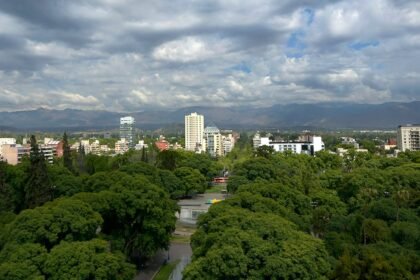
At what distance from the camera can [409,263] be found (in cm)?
1491

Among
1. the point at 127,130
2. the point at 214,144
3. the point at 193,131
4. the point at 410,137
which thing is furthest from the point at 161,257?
the point at 127,130

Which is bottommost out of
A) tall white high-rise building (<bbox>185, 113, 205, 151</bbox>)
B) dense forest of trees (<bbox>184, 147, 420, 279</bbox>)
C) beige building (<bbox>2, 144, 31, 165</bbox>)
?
dense forest of trees (<bbox>184, 147, 420, 279</bbox>)

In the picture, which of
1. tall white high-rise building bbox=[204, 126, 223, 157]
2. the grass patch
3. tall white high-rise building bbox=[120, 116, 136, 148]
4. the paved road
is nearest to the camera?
the grass patch

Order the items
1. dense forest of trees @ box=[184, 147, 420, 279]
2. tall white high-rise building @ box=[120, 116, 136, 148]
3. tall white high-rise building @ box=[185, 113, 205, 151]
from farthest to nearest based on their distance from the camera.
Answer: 1. tall white high-rise building @ box=[120, 116, 136, 148]
2. tall white high-rise building @ box=[185, 113, 205, 151]
3. dense forest of trees @ box=[184, 147, 420, 279]

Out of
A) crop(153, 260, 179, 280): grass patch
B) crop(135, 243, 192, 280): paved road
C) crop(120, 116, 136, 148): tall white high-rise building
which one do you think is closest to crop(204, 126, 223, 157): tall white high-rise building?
crop(120, 116, 136, 148): tall white high-rise building

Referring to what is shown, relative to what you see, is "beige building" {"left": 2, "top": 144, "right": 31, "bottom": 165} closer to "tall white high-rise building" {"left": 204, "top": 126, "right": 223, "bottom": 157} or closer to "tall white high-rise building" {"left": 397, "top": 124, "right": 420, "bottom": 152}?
"tall white high-rise building" {"left": 204, "top": 126, "right": 223, "bottom": 157}

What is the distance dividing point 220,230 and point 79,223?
647 centimetres

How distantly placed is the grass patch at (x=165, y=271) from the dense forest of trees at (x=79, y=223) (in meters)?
1.25

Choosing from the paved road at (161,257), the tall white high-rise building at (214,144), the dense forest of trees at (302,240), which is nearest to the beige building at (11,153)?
the tall white high-rise building at (214,144)

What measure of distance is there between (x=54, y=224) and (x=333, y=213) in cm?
1811

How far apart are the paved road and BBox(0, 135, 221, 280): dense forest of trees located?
0.83m

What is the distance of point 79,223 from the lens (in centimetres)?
1912

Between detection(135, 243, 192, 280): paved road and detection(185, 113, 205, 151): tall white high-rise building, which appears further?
detection(185, 113, 205, 151): tall white high-rise building

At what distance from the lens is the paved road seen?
24203mm
